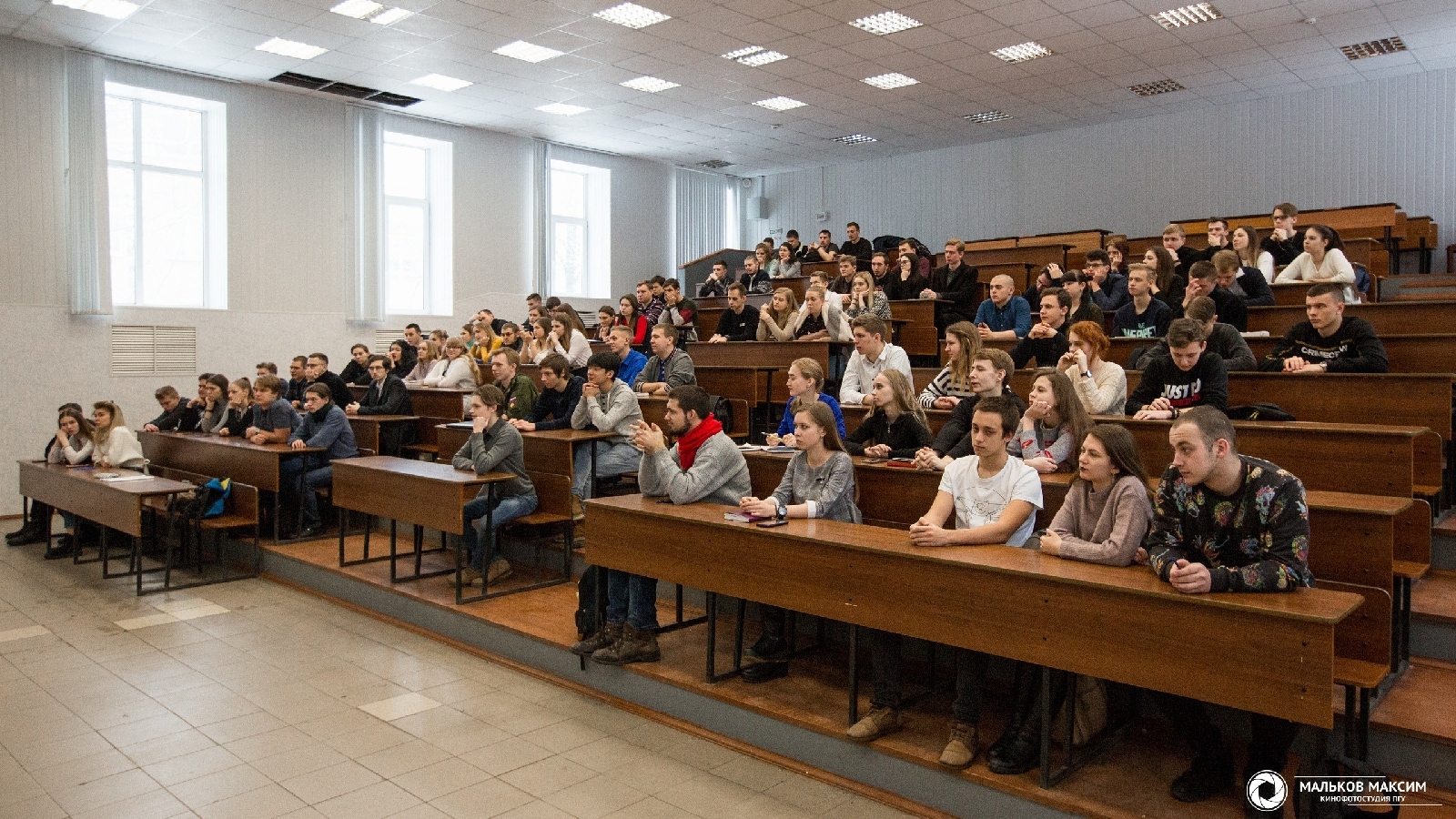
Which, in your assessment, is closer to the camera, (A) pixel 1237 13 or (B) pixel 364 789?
(B) pixel 364 789

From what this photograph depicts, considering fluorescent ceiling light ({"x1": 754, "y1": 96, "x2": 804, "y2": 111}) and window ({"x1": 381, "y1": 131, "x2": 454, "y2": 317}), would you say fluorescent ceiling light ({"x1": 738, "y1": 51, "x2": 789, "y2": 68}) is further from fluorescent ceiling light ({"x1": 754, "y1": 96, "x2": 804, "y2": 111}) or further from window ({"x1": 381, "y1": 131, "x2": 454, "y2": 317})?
window ({"x1": 381, "y1": 131, "x2": 454, "y2": 317})

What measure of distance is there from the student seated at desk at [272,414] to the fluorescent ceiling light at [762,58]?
17.1ft

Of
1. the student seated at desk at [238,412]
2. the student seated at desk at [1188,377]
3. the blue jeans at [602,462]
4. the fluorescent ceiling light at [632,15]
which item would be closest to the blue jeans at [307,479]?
the student seated at desk at [238,412]

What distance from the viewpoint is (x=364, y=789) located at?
327cm

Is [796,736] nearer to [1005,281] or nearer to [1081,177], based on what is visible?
[1005,281]

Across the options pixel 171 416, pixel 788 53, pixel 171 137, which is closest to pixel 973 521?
pixel 788 53

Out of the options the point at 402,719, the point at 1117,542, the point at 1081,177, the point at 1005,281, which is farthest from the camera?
the point at 1081,177

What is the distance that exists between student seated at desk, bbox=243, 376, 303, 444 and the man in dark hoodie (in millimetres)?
6576

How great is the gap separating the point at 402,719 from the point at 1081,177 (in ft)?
36.5

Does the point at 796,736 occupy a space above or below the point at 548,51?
below

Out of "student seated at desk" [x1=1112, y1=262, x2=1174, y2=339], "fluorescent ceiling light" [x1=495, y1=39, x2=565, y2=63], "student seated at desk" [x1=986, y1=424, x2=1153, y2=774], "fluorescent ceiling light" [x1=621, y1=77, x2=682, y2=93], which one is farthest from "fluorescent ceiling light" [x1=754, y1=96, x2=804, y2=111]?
"student seated at desk" [x1=986, y1=424, x2=1153, y2=774]

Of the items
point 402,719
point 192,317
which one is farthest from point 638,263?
point 402,719

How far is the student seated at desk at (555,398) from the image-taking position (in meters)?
6.04

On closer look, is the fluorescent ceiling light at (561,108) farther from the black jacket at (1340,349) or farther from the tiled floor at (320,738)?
the black jacket at (1340,349)
